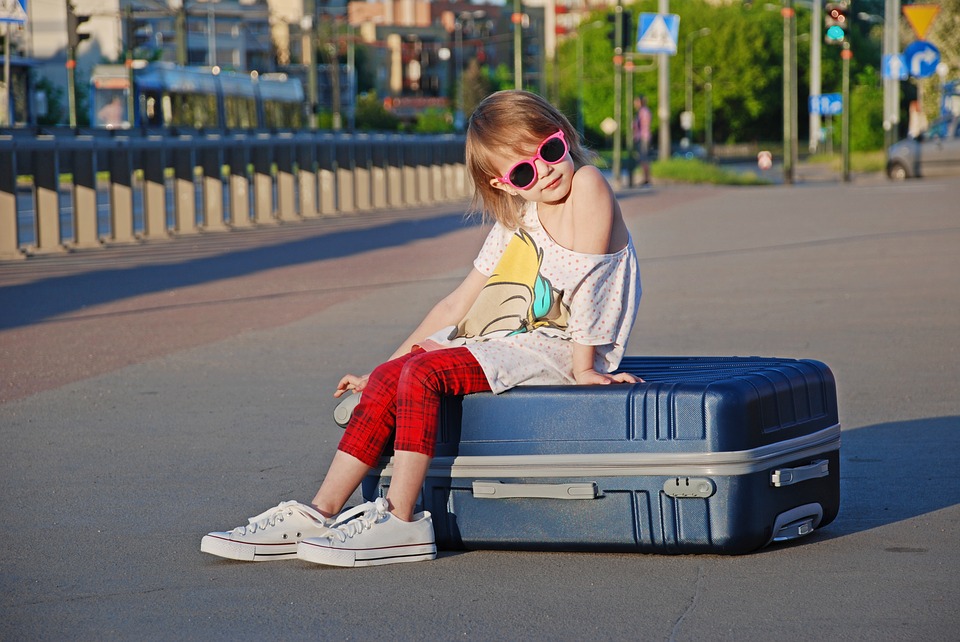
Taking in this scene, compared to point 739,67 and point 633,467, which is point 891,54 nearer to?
point 633,467

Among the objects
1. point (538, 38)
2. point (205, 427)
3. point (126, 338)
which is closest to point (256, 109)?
point (126, 338)

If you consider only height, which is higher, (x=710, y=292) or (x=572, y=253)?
(x=572, y=253)

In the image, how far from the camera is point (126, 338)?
31.8 ft

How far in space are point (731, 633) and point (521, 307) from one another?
1349 millimetres

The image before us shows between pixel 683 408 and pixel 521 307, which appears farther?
pixel 521 307

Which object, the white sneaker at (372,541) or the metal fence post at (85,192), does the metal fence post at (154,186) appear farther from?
the white sneaker at (372,541)

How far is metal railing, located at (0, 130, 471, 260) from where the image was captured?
1667 cm

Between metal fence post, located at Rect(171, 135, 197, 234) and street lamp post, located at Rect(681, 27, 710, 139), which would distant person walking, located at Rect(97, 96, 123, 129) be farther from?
street lamp post, located at Rect(681, 27, 710, 139)

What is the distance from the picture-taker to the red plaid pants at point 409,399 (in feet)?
13.9

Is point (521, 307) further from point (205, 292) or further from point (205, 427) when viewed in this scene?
point (205, 292)

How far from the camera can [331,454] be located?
233 inches

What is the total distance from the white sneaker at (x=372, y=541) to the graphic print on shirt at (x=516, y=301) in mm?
622

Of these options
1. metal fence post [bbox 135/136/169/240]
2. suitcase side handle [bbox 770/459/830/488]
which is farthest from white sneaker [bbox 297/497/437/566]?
metal fence post [bbox 135/136/169/240]

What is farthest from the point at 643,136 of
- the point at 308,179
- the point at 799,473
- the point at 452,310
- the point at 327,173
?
the point at 799,473
